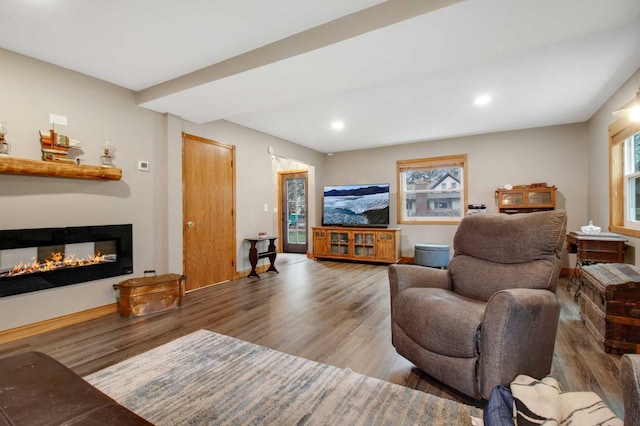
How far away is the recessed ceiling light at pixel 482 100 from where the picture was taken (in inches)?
145

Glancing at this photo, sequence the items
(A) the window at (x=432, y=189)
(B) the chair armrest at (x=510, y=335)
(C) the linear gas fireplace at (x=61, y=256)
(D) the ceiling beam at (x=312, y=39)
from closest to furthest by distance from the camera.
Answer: (B) the chair armrest at (x=510, y=335)
(D) the ceiling beam at (x=312, y=39)
(C) the linear gas fireplace at (x=61, y=256)
(A) the window at (x=432, y=189)

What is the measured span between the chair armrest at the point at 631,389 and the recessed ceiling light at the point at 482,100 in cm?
361

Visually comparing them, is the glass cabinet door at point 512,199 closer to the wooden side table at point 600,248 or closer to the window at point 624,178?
the window at point 624,178

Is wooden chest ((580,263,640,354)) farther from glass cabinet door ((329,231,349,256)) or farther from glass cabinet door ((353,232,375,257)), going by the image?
glass cabinet door ((329,231,349,256))

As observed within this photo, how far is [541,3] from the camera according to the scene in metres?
1.80

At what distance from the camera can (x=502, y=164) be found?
17.6 ft

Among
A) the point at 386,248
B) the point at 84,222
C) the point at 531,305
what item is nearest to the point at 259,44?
the point at 84,222

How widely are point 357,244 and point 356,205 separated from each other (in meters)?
0.87

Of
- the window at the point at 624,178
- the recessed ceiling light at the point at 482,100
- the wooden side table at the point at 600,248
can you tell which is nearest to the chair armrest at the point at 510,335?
the wooden side table at the point at 600,248

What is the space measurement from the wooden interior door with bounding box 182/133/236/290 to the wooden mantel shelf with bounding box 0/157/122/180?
39.4 inches

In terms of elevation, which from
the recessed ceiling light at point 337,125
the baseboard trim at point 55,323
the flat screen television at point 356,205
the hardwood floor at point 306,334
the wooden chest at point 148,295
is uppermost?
the recessed ceiling light at point 337,125

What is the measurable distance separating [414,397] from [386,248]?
13.8 ft

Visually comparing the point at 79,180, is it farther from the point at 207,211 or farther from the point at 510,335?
the point at 510,335

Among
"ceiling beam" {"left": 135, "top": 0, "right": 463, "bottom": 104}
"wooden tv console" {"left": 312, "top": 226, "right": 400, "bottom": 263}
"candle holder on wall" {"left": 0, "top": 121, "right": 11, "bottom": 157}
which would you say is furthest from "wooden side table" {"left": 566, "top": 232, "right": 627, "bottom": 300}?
"candle holder on wall" {"left": 0, "top": 121, "right": 11, "bottom": 157}
